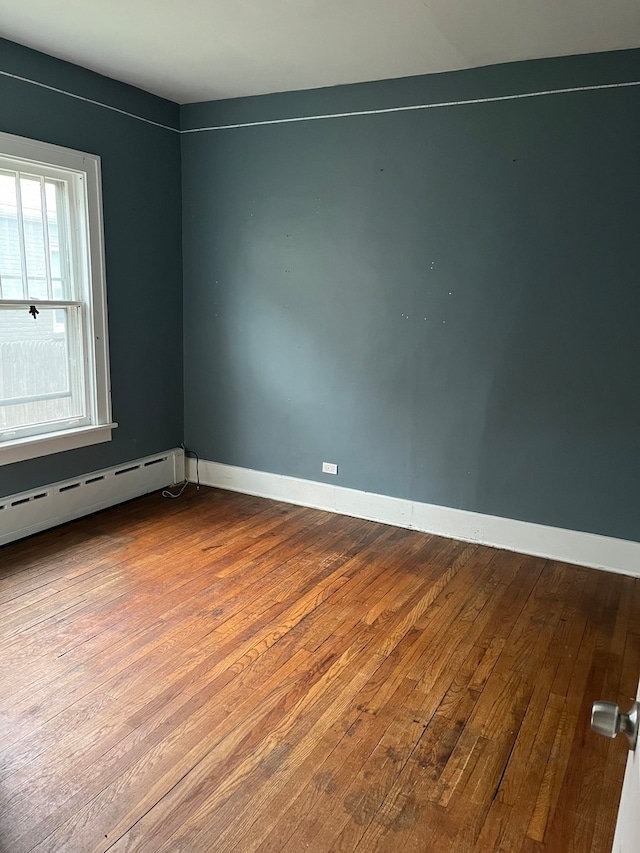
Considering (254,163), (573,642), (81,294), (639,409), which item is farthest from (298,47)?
(573,642)

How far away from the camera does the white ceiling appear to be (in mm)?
2707

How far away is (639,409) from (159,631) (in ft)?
8.50

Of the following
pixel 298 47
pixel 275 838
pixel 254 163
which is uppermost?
pixel 298 47

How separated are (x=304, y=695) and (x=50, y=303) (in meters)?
2.62

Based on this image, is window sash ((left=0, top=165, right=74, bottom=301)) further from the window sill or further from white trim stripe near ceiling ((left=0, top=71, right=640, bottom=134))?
the window sill

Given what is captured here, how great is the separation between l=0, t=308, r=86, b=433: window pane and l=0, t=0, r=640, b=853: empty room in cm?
2

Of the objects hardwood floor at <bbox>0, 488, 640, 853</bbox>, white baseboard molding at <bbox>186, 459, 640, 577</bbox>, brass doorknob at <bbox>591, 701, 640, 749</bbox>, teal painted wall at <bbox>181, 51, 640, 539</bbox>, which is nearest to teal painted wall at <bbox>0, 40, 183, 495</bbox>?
teal painted wall at <bbox>181, 51, 640, 539</bbox>

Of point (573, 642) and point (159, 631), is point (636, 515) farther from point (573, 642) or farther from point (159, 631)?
point (159, 631)

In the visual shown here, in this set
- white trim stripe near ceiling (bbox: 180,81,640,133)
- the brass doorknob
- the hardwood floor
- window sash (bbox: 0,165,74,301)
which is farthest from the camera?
window sash (bbox: 0,165,74,301)

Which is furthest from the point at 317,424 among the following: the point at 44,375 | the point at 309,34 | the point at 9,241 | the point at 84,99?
the point at 84,99

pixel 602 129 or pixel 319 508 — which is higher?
pixel 602 129

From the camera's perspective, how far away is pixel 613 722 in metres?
0.83

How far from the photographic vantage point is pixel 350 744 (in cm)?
206

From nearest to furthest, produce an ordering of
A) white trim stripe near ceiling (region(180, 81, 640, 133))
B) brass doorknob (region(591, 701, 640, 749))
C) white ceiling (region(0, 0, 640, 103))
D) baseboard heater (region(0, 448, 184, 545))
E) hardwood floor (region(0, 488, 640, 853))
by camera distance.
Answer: brass doorknob (region(591, 701, 640, 749)) → hardwood floor (region(0, 488, 640, 853)) → white ceiling (region(0, 0, 640, 103)) → white trim stripe near ceiling (region(180, 81, 640, 133)) → baseboard heater (region(0, 448, 184, 545))
